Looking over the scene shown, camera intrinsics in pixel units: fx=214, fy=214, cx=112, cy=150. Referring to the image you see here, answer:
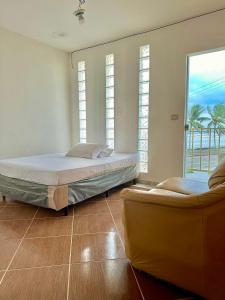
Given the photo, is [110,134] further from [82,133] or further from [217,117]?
[217,117]

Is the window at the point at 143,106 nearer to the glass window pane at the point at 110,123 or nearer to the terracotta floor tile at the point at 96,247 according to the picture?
the glass window pane at the point at 110,123

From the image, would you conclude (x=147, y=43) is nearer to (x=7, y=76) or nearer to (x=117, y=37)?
(x=117, y=37)

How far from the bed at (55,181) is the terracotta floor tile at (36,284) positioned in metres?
0.92

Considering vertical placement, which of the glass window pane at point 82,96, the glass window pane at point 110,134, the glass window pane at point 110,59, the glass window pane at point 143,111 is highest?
the glass window pane at point 110,59

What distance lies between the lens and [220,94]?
418 cm

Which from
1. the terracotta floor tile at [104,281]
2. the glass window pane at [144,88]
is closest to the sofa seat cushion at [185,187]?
the terracotta floor tile at [104,281]

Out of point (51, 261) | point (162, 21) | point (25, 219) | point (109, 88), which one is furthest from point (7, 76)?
point (51, 261)

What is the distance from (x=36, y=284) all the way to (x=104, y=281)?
475mm

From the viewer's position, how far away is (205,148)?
4.29 meters

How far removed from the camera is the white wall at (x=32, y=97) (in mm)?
3539

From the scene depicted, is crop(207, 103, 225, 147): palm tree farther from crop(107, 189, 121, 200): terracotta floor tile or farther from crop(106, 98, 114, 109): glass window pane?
crop(107, 189, 121, 200): terracotta floor tile

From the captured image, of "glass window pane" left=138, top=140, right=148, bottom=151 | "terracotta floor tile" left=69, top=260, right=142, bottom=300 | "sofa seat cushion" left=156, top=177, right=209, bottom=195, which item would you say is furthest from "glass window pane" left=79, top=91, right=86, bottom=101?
"terracotta floor tile" left=69, top=260, right=142, bottom=300

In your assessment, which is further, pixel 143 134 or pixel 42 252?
pixel 143 134

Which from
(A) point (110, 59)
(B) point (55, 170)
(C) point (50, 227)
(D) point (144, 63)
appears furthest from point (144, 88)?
(C) point (50, 227)
